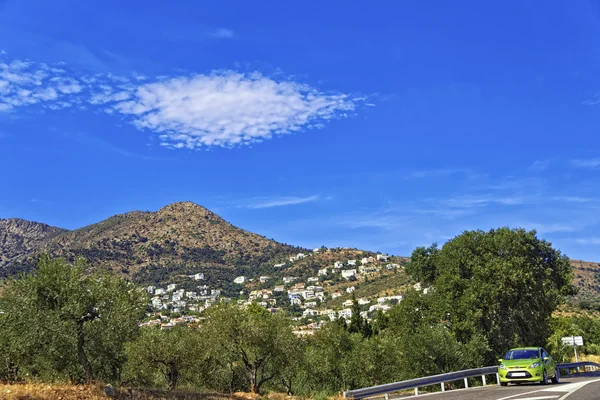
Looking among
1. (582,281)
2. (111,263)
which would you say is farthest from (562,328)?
(111,263)

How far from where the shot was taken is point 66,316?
19.2 meters

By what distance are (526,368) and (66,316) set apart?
19.7m

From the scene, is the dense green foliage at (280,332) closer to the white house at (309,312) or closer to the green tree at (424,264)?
the green tree at (424,264)

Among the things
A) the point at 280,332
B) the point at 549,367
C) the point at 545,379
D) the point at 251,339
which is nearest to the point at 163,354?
the point at 251,339

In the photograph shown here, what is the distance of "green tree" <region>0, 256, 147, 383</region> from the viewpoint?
18.8m

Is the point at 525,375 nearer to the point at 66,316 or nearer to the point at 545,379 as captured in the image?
the point at 545,379

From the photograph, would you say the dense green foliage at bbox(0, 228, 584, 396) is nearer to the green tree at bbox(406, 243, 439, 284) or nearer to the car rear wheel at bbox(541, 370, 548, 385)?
the green tree at bbox(406, 243, 439, 284)

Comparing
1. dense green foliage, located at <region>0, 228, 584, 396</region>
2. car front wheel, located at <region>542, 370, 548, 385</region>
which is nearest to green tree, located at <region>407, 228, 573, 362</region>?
dense green foliage, located at <region>0, 228, 584, 396</region>

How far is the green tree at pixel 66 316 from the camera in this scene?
1884 centimetres

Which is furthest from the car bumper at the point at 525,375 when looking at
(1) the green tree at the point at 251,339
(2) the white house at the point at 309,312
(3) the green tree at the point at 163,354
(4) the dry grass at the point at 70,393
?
(2) the white house at the point at 309,312

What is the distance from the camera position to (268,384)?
42.3m

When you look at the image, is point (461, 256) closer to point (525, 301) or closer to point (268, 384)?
point (525, 301)

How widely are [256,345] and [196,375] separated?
8.44m

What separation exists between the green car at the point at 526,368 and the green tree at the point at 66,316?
16660 mm
